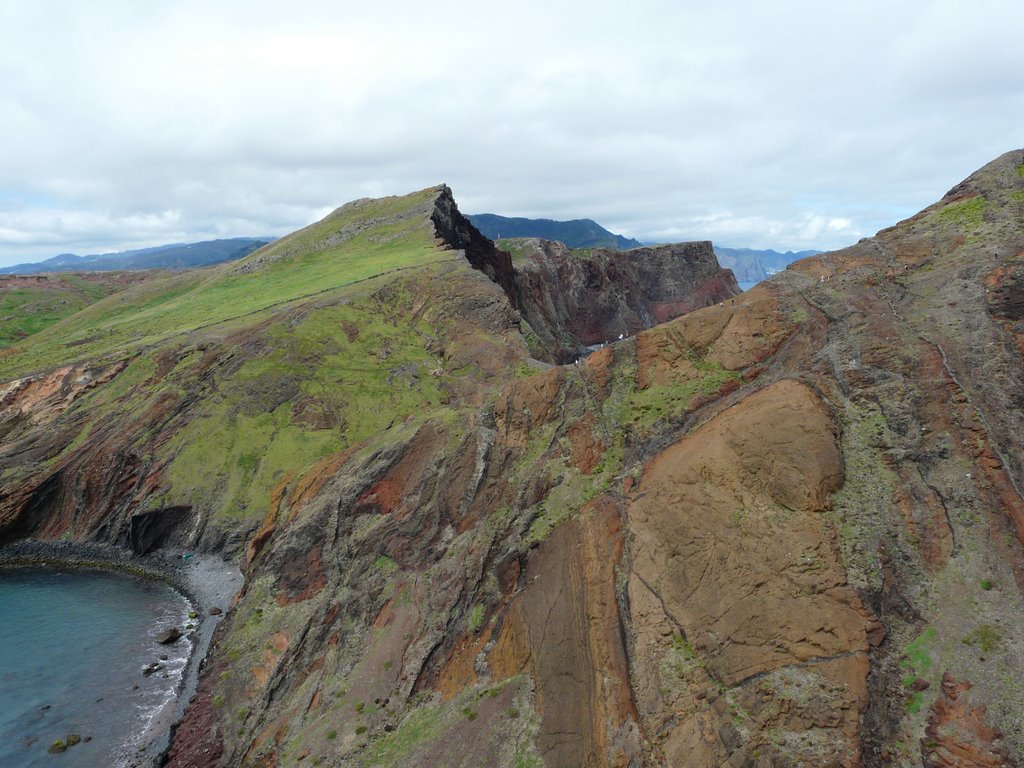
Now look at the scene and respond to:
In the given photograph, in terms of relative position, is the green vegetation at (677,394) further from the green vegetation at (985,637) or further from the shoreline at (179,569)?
the shoreline at (179,569)

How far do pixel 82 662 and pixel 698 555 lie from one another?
4166cm

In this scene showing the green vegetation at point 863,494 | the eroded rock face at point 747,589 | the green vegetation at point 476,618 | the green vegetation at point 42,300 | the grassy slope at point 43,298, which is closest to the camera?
the eroded rock face at point 747,589

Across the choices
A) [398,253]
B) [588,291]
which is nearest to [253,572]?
[398,253]

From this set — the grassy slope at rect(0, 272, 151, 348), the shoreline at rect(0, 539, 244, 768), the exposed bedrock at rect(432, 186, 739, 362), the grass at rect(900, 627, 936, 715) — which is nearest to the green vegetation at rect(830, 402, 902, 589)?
the grass at rect(900, 627, 936, 715)

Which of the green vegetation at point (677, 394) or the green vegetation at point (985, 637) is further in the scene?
the green vegetation at point (677, 394)

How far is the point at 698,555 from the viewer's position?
20.5 meters

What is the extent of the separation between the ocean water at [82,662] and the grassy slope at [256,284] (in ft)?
104

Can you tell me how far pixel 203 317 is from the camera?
7606 centimetres

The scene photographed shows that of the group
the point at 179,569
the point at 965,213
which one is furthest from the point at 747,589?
the point at 179,569

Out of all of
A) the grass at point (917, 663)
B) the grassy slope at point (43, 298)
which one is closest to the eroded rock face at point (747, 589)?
the grass at point (917, 663)

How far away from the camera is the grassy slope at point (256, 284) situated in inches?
2874

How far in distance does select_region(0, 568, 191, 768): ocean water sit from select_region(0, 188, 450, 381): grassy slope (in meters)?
31.6

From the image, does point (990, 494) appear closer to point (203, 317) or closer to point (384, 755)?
point (384, 755)

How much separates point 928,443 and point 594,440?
13837mm
